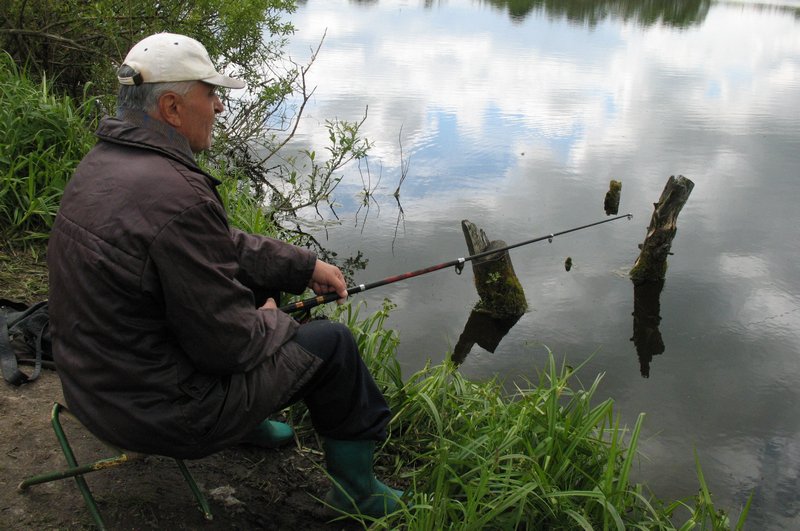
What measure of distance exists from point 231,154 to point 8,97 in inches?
119

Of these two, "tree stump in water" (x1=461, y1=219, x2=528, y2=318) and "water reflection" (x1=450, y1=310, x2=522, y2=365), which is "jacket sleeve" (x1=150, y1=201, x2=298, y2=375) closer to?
"water reflection" (x1=450, y1=310, x2=522, y2=365)

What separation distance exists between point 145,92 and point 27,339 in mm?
1616

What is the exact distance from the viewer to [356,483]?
8.90ft

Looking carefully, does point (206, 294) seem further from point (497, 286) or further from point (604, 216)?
point (604, 216)

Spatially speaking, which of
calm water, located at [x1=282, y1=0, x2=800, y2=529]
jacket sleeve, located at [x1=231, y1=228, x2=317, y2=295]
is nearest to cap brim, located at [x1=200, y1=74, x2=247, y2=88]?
jacket sleeve, located at [x1=231, y1=228, x2=317, y2=295]

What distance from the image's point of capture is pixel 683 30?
76.3 feet

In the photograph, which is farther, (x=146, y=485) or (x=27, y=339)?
(x=27, y=339)

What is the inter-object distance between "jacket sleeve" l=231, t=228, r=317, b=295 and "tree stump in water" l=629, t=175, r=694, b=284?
5452 mm

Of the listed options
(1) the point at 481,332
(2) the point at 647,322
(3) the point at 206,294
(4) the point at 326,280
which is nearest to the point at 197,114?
(3) the point at 206,294

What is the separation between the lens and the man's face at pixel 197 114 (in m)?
2.16

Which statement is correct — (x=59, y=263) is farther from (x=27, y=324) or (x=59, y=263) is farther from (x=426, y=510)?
(x=426, y=510)

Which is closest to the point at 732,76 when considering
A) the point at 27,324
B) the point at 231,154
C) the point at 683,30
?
the point at 683,30

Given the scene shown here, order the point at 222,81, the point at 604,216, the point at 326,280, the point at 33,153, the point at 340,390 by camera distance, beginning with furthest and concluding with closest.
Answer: the point at 604,216
the point at 33,153
the point at 326,280
the point at 340,390
the point at 222,81

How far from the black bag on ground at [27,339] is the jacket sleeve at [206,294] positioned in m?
1.36
